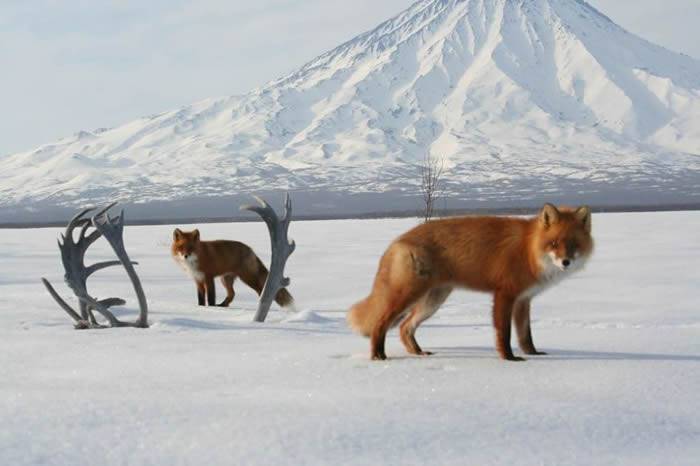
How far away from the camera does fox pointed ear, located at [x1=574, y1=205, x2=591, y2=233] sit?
5.21 meters

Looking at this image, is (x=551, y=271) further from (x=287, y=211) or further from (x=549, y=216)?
(x=287, y=211)

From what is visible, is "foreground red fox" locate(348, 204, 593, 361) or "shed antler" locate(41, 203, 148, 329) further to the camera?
"shed antler" locate(41, 203, 148, 329)

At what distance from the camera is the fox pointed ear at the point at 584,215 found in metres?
5.21

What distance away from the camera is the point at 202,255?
11719mm

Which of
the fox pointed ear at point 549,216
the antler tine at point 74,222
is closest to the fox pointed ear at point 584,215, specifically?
the fox pointed ear at point 549,216

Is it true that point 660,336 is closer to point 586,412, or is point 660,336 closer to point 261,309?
point 586,412

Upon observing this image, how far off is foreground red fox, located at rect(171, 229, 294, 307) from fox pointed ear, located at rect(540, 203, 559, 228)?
256 inches

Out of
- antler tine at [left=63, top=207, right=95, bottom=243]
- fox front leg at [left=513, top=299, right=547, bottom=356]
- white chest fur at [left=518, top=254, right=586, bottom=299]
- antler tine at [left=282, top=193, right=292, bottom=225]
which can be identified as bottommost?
fox front leg at [left=513, top=299, right=547, bottom=356]

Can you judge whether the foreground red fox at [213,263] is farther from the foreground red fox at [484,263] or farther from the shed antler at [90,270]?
the foreground red fox at [484,263]

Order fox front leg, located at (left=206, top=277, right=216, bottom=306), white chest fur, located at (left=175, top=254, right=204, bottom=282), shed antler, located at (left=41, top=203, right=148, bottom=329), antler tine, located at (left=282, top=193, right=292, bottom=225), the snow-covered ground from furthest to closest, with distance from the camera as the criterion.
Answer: fox front leg, located at (left=206, top=277, right=216, bottom=306) → white chest fur, located at (left=175, top=254, right=204, bottom=282) → antler tine, located at (left=282, top=193, right=292, bottom=225) → shed antler, located at (left=41, top=203, right=148, bottom=329) → the snow-covered ground

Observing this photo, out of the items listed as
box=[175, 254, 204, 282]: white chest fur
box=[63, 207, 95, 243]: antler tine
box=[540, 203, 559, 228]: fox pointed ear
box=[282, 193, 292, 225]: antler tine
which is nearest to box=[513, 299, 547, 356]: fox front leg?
box=[540, 203, 559, 228]: fox pointed ear

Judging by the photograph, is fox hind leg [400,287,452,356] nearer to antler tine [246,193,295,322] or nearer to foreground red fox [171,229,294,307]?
antler tine [246,193,295,322]

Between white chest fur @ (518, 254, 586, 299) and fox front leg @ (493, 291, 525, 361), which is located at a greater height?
white chest fur @ (518, 254, 586, 299)

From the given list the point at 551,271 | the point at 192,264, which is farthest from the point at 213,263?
the point at 551,271
